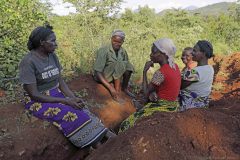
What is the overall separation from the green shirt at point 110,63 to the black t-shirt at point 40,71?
1320 millimetres

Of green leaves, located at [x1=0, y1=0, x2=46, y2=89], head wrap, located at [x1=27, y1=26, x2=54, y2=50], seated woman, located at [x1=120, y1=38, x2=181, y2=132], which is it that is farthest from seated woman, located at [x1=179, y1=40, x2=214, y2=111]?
green leaves, located at [x1=0, y1=0, x2=46, y2=89]

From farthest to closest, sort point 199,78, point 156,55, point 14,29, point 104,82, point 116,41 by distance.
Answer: point 14,29, point 104,82, point 116,41, point 199,78, point 156,55

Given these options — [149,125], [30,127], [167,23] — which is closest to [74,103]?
[30,127]

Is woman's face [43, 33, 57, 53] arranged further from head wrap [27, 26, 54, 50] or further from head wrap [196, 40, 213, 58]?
head wrap [196, 40, 213, 58]

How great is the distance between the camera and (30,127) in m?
4.05

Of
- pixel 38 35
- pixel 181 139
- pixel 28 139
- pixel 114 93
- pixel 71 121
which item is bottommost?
pixel 114 93

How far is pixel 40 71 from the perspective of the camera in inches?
153

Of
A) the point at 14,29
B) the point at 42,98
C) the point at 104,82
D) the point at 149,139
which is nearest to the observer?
the point at 149,139

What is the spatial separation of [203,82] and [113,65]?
190cm

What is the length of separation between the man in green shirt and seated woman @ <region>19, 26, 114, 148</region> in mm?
1570

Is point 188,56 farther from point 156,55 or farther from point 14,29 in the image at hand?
point 14,29

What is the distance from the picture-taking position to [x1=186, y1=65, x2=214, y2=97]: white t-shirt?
163 inches

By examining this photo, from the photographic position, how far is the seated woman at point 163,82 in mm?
3893

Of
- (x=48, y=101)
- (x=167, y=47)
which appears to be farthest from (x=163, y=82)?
(x=48, y=101)
